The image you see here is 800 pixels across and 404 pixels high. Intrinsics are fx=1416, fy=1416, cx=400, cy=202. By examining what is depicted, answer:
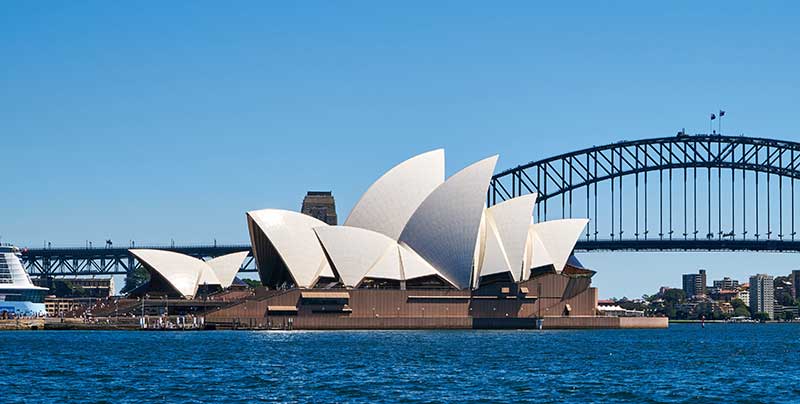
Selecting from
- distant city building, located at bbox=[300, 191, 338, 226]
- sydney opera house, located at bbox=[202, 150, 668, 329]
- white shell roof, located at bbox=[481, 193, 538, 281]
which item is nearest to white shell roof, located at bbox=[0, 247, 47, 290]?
sydney opera house, located at bbox=[202, 150, 668, 329]

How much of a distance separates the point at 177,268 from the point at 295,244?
43.1 ft

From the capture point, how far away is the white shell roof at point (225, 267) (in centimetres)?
11344

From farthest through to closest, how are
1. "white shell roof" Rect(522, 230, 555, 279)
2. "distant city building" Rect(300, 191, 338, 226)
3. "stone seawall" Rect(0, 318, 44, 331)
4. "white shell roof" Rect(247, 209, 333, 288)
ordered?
"distant city building" Rect(300, 191, 338, 226) → "white shell roof" Rect(522, 230, 555, 279) → "stone seawall" Rect(0, 318, 44, 331) → "white shell roof" Rect(247, 209, 333, 288)

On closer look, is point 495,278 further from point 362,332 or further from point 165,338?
point 165,338

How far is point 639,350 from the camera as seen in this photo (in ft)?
234

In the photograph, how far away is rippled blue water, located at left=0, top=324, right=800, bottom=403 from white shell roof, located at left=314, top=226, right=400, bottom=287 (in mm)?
17703

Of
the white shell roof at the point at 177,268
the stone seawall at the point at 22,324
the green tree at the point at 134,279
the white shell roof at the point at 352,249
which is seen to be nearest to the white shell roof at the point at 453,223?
the white shell roof at the point at 352,249

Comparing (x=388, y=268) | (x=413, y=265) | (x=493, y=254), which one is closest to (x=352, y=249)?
(x=388, y=268)

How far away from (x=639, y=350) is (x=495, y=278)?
29.5 meters

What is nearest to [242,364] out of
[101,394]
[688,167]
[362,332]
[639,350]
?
[101,394]

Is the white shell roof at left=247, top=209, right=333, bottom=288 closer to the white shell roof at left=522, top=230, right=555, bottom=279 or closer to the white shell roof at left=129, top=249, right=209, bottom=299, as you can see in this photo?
the white shell roof at left=129, top=249, right=209, bottom=299

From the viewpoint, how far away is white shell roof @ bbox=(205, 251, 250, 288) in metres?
113

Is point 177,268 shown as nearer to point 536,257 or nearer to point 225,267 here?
point 225,267

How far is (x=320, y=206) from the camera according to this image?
6481 inches
